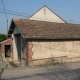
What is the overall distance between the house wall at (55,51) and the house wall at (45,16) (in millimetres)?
17381

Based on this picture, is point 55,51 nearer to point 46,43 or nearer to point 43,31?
point 46,43

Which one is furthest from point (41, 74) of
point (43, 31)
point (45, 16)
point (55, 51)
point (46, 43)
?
point (45, 16)

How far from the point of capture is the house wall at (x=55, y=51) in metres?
15.0

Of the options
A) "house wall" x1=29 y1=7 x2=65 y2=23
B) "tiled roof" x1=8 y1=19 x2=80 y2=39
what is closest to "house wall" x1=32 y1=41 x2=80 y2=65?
"tiled roof" x1=8 y1=19 x2=80 y2=39

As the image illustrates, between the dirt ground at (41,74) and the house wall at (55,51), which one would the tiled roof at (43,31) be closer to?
the house wall at (55,51)

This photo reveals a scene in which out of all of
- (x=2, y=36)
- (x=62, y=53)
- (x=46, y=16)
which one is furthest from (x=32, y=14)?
(x=62, y=53)

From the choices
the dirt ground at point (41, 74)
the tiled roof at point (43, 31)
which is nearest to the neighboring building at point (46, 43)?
the tiled roof at point (43, 31)

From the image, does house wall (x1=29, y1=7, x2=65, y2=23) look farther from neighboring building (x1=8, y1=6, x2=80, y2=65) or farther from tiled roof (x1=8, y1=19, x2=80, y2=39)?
tiled roof (x1=8, y1=19, x2=80, y2=39)

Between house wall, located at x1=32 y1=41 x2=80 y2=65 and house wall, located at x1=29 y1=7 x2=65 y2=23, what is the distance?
17.4 metres

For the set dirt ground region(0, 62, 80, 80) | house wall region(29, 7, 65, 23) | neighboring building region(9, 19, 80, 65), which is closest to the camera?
dirt ground region(0, 62, 80, 80)

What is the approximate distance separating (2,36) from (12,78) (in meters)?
20.3

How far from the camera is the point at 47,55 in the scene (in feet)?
51.3

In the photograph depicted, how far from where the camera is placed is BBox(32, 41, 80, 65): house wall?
1503 cm

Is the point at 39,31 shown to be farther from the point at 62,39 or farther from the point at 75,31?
the point at 75,31
